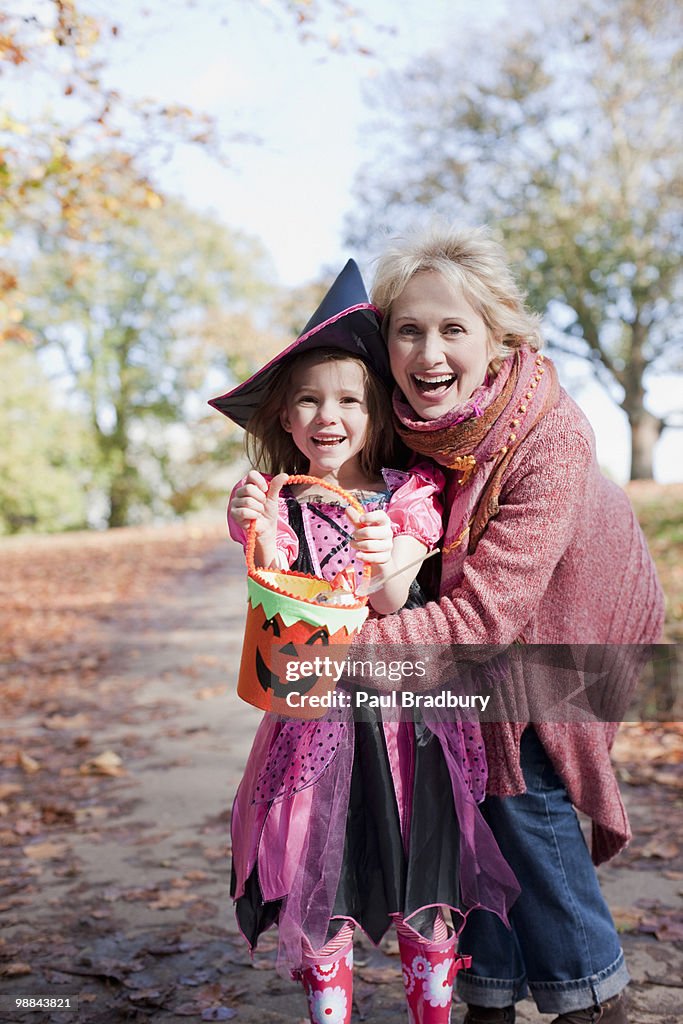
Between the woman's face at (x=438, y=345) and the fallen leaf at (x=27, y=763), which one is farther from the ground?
the woman's face at (x=438, y=345)

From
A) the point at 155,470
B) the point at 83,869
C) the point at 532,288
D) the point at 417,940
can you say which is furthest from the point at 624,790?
the point at 155,470

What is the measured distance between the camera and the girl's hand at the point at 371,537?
79.9 inches

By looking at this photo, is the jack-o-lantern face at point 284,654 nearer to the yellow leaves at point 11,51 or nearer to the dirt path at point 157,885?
the dirt path at point 157,885

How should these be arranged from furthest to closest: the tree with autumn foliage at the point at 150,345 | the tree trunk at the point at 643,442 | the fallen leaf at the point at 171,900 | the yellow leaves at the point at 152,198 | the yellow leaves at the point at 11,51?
1. the tree with autumn foliage at the point at 150,345
2. the tree trunk at the point at 643,442
3. the yellow leaves at the point at 152,198
4. the yellow leaves at the point at 11,51
5. the fallen leaf at the point at 171,900

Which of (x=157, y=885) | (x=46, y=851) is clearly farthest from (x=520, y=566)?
(x=46, y=851)

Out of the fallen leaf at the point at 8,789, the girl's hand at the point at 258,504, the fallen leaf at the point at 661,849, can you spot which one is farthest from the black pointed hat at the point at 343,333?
the fallen leaf at the point at 8,789

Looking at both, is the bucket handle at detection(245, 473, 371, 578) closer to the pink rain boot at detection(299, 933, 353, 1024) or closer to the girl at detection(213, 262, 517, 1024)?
the girl at detection(213, 262, 517, 1024)

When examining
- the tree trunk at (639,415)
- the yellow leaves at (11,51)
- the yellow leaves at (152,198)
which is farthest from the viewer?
the tree trunk at (639,415)

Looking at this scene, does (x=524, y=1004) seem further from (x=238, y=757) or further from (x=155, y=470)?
(x=155, y=470)

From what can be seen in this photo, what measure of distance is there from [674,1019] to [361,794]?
1.30 metres

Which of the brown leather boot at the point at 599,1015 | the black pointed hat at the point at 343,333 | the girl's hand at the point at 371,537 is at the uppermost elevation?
the black pointed hat at the point at 343,333

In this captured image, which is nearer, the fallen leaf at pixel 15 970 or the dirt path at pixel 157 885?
the dirt path at pixel 157 885

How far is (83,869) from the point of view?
410 cm

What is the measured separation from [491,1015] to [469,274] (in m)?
1.88
